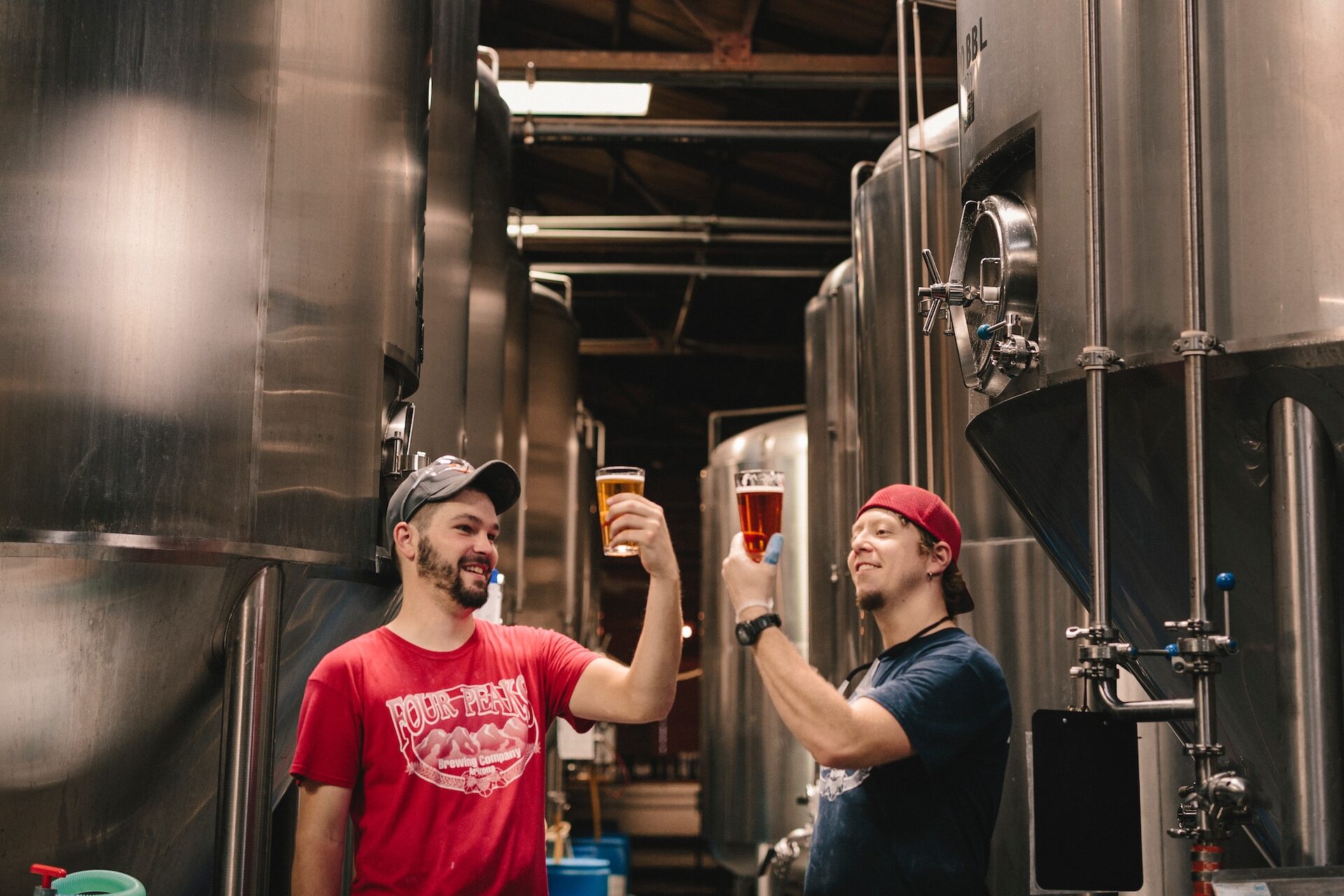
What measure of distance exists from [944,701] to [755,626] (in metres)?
0.41

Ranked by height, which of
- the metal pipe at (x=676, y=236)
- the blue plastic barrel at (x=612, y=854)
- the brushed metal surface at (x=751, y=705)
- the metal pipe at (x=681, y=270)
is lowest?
the blue plastic barrel at (x=612, y=854)

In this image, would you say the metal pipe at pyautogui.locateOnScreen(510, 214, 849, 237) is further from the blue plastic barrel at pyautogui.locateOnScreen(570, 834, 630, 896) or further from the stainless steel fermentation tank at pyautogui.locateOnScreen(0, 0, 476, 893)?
the stainless steel fermentation tank at pyautogui.locateOnScreen(0, 0, 476, 893)

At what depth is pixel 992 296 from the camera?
117 inches

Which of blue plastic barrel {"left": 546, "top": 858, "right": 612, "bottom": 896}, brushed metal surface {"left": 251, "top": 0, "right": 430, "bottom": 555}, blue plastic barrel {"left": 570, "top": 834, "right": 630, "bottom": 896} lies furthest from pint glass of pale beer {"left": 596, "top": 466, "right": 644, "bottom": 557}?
blue plastic barrel {"left": 570, "top": 834, "right": 630, "bottom": 896}

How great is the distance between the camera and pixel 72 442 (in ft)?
8.40

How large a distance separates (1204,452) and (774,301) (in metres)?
12.7

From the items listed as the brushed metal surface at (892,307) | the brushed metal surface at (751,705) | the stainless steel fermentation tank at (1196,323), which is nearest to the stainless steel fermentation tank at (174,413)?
the stainless steel fermentation tank at (1196,323)

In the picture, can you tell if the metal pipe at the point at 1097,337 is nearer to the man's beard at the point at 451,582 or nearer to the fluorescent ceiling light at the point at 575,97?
the man's beard at the point at 451,582

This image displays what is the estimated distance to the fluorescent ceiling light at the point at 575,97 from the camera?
29.0 feet

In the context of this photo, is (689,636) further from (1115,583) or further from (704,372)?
(1115,583)

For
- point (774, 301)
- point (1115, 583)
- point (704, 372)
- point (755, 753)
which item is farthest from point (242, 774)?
point (704, 372)

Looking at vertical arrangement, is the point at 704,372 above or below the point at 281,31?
above

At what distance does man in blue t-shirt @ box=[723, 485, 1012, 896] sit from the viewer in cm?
265

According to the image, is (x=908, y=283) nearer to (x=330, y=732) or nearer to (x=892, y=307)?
(x=892, y=307)
